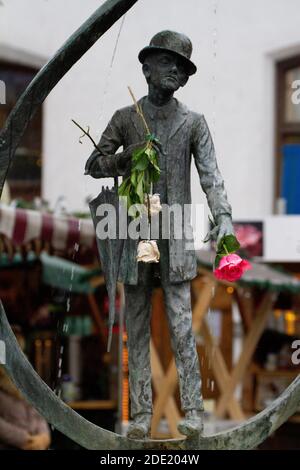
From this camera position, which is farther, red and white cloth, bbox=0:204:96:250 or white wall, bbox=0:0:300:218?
white wall, bbox=0:0:300:218

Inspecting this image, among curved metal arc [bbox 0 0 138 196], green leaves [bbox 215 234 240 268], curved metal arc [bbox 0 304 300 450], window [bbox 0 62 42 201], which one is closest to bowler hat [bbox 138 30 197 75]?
curved metal arc [bbox 0 0 138 196]

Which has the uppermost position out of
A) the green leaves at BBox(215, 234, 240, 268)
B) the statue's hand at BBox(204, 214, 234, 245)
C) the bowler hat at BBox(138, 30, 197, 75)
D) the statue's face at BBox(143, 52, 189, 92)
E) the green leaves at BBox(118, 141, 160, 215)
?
the bowler hat at BBox(138, 30, 197, 75)

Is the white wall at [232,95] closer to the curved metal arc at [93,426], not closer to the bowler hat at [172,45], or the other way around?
the bowler hat at [172,45]

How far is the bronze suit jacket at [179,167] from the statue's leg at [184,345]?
2.6 inches

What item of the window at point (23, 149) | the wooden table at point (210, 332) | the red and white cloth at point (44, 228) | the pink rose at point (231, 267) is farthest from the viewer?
the window at point (23, 149)

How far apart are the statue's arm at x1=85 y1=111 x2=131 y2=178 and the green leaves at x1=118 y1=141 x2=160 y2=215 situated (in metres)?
0.06

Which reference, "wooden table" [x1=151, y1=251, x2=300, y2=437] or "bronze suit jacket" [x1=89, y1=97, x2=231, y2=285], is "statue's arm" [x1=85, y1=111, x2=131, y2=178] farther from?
"wooden table" [x1=151, y1=251, x2=300, y2=437]

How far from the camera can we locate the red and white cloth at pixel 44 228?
257 inches

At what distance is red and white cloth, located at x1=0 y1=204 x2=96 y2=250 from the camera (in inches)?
257

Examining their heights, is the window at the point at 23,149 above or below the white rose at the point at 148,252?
above

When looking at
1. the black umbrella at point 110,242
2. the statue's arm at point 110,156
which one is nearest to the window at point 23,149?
the statue's arm at point 110,156

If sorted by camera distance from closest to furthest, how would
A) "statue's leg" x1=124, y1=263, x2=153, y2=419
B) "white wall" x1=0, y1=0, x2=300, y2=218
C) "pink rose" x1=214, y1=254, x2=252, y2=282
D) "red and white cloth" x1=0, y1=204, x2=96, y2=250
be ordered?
"pink rose" x1=214, y1=254, x2=252, y2=282
"statue's leg" x1=124, y1=263, x2=153, y2=419
"red and white cloth" x1=0, y1=204, x2=96, y2=250
"white wall" x1=0, y1=0, x2=300, y2=218

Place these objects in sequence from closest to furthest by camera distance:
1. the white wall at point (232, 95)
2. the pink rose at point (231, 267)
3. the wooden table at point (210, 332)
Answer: the pink rose at point (231, 267)
the wooden table at point (210, 332)
the white wall at point (232, 95)

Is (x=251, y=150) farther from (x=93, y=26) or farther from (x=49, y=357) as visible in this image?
(x=93, y=26)
